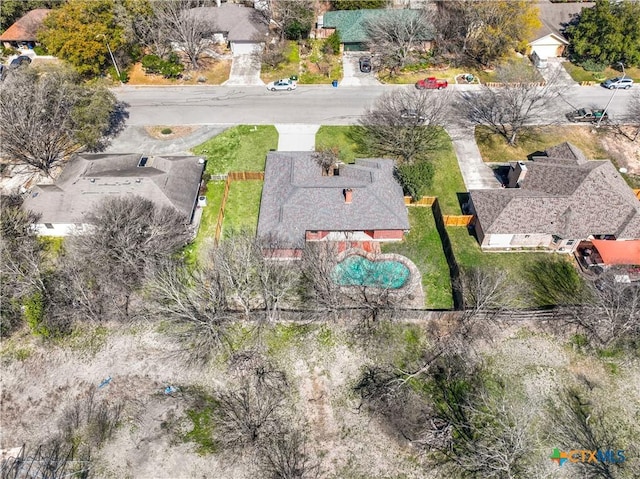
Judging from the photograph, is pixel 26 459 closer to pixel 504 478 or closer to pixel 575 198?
pixel 504 478

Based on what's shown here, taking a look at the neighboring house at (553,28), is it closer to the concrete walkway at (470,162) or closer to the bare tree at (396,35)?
the bare tree at (396,35)

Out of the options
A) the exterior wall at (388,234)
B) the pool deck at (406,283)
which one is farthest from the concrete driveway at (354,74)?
the pool deck at (406,283)

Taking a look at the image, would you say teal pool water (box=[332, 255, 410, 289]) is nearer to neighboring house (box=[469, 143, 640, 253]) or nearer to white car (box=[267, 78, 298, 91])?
neighboring house (box=[469, 143, 640, 253])

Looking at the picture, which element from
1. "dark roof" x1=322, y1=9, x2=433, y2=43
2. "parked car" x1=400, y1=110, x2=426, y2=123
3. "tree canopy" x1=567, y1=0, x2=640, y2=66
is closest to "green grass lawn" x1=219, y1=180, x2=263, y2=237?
"parked car" x1=400, y1=110, x2=426, y2=123

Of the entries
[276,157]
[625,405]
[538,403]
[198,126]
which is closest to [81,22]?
[198,126]

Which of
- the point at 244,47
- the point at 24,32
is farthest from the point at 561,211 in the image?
the point at 24,32

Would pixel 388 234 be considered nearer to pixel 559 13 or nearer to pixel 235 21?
pixel 235 21

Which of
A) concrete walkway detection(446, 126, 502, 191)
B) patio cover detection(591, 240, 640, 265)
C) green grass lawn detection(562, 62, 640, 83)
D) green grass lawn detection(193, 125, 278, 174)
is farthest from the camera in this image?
green grass lawn detection(562, 62, 640, 83)
